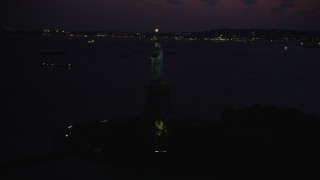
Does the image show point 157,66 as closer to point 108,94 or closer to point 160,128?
point 160,128

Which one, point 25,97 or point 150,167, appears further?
point 25,97

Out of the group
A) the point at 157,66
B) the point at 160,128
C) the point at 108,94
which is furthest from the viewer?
the point at 108,94

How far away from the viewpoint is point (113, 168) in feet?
50.8

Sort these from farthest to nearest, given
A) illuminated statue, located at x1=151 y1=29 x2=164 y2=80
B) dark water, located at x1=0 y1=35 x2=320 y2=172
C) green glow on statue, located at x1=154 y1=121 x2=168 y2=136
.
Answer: dark water, located at x1=0 y1=35 x2=320 y2=172 < illuminated statue, located at x1=151 y1=29 x2=164 y2=80 < green glow on statue, located at x1=154 y1=121 x2=168 y2=136

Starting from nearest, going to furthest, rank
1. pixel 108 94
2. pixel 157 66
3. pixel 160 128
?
1. pixel 160 128
2. pixel 157 66
3. pixel 108 94

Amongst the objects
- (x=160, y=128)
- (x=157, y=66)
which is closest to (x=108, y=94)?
(x=157, y=66)

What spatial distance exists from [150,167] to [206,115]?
779 inches

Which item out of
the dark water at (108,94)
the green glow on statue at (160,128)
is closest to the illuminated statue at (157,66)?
the green glow on statue at (160,128)

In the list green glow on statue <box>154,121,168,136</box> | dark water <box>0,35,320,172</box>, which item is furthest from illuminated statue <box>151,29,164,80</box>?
dark water <box>0,35,320,172</box>

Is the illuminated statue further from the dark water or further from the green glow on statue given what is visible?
the dark water

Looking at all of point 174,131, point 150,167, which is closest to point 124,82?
point 174,131

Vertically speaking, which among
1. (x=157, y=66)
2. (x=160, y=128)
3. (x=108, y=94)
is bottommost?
(x=108, y=94)

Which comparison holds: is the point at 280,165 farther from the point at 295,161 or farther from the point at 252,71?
the point at 252,71

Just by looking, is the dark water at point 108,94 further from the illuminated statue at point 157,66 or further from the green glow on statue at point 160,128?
the illuminated statue at point 157,66
